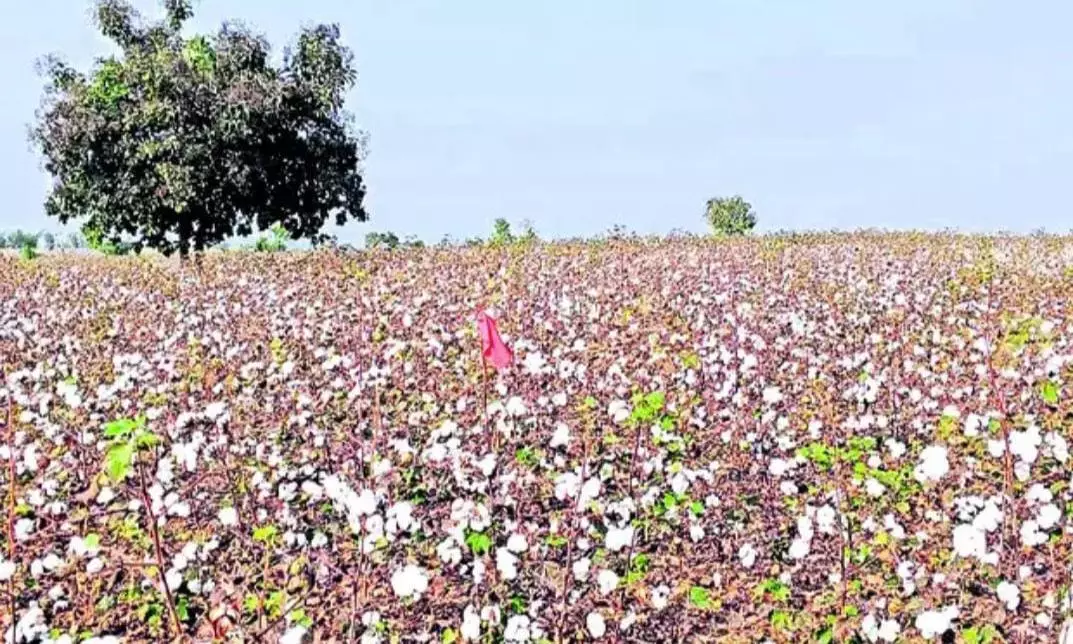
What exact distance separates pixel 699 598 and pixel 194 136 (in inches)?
1110

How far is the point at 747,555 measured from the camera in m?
5.14

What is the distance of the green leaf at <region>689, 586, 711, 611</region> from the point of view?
4.50m

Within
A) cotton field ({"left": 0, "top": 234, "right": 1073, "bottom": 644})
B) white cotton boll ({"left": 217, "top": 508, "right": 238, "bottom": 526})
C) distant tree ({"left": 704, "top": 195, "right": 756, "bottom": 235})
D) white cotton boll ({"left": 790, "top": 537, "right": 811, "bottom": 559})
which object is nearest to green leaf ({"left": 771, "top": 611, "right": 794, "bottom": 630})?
cotton field ({"left": 0, "top": 234, "right": 1073, "bottom": 644})

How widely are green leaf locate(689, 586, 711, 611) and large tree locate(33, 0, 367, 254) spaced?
27.2 m

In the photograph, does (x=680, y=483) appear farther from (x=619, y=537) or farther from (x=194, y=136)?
(x=194, y=136)

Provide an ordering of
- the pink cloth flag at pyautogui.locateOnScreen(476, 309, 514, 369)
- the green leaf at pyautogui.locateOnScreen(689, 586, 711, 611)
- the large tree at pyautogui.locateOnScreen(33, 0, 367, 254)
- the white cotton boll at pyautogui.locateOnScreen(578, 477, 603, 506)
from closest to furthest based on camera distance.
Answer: the green leaf at pyautogui.locateOnScreen(689, 586, 711, 611) → the white cotton boll at pyautogui.locateOnScreen(578, 477, 603, 506) → the pink cloth flag at pyautogui.locateOnScreen(476, 309, 514, 369) → the large tree at pyautogui.locateOnScreen(33, 0, 367, 254)

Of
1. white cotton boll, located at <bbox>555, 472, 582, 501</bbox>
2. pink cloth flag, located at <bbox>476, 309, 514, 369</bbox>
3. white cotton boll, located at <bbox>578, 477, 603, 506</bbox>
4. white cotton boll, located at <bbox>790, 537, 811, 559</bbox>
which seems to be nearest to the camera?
white cotton boll, located at <bbox>790, 537, 811, 559</bbox>

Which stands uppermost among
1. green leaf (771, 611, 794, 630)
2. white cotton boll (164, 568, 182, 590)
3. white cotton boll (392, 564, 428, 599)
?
white cotton boll (392, 564, 428, 599)

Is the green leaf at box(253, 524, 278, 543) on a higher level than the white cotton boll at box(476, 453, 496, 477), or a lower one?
lower

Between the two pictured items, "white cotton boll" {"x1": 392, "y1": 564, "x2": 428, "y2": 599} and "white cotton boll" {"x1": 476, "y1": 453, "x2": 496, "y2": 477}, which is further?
"white cotton boll" {"x1": 476, "y1": 453, "x2": 496, "y2": 477}

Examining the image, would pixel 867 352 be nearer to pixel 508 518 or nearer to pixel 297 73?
pixel 508 518

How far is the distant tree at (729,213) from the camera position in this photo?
72.8 m

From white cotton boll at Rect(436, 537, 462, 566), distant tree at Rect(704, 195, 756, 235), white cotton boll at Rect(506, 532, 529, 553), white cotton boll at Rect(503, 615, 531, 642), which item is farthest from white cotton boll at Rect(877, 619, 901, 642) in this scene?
distant tree at Rect(704, 195, 756, 235)

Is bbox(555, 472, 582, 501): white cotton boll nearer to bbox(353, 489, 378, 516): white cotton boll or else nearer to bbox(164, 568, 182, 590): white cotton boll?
bbox(353, 489, 378, 516): white cotton boll
